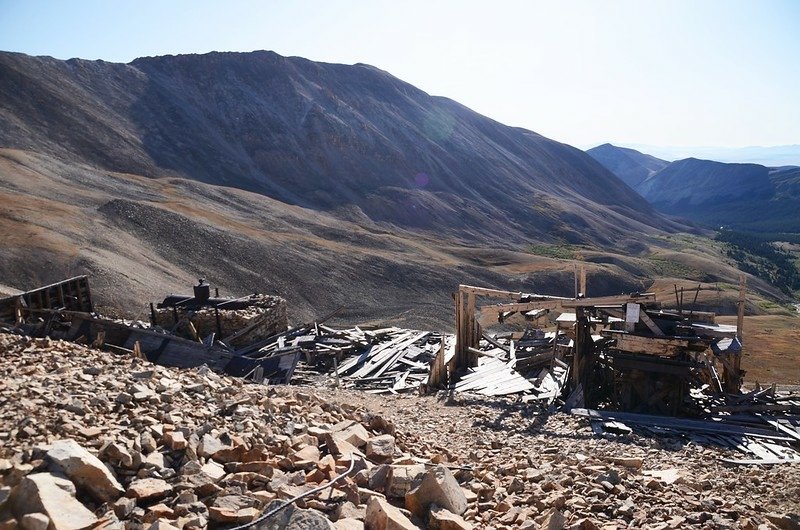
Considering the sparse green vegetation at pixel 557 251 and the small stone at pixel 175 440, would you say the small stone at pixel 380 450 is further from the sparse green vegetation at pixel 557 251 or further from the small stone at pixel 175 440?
the sparse green vegetation at pixel 557 251

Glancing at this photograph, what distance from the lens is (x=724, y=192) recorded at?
473 ft

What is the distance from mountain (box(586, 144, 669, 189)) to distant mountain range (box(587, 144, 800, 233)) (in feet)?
0.96

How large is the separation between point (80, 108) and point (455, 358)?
58295 millimetres

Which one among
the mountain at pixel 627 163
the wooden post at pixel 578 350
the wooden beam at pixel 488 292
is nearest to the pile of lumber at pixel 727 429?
the wooden post at pixel 578 350

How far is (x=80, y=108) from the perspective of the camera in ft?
198

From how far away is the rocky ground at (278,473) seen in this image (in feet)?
15.8

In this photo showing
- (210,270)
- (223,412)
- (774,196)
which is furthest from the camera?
(774,196)

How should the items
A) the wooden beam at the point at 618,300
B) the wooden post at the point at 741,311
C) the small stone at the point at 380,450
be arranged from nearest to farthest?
the small stone at the point at 380,450 < the wooden beam at the point at 618,300 < the wooden post at the point at 741,311

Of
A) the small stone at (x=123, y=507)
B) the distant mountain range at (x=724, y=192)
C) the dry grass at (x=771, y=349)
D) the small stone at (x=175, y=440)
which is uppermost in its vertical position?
the distant mountain range at (x=724, y=192)

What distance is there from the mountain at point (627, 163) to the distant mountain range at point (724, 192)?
291mm

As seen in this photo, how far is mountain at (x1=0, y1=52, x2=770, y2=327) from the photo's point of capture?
3412 cm

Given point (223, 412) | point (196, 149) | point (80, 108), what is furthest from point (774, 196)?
point (223, 412)

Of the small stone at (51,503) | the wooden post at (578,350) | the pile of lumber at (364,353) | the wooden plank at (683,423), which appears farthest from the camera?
the pile of lumber at (364,353)

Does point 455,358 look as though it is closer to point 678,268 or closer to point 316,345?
point 316,345
